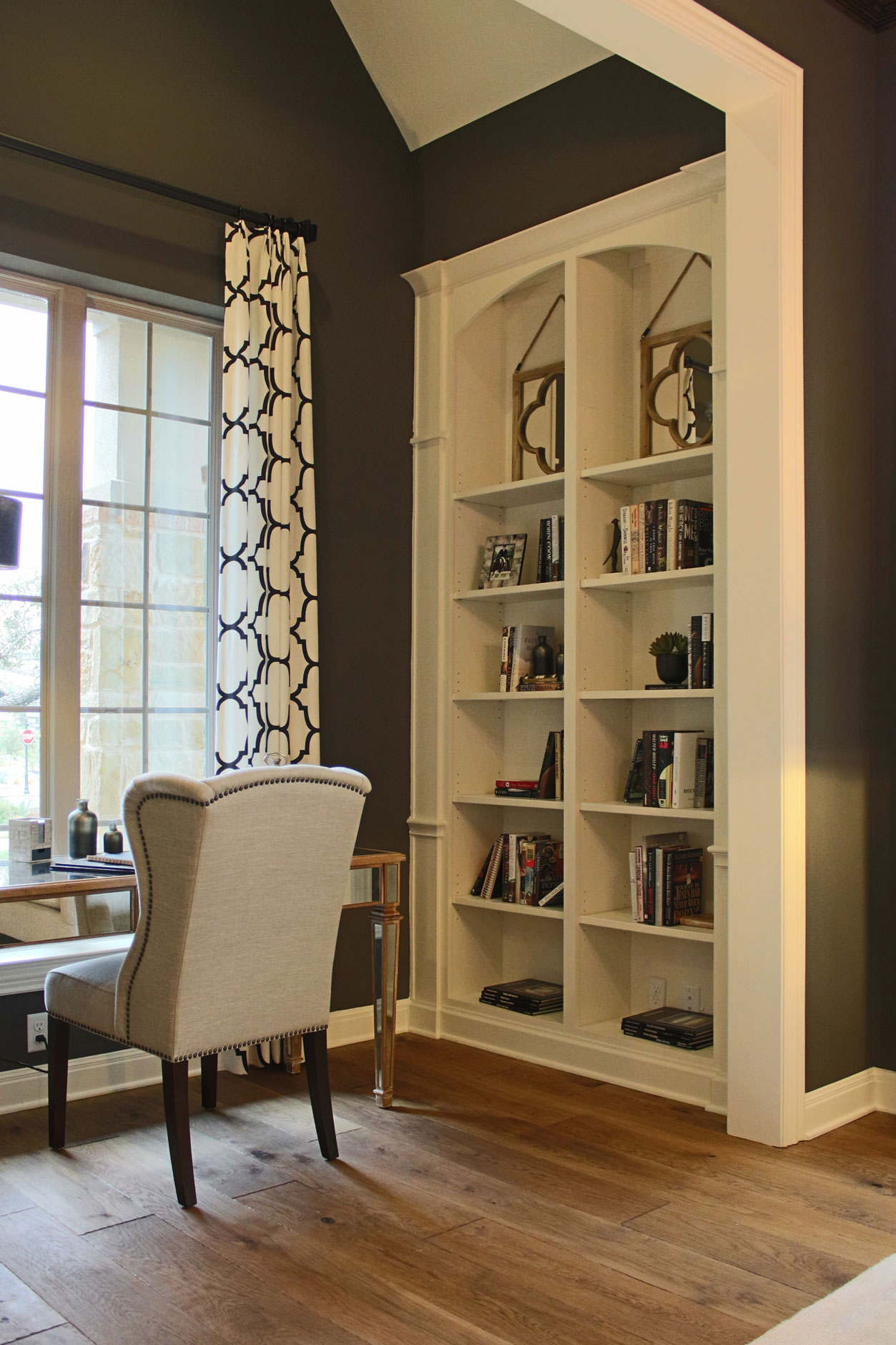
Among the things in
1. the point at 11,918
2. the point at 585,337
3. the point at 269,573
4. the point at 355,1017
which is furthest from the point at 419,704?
the point at 11,918

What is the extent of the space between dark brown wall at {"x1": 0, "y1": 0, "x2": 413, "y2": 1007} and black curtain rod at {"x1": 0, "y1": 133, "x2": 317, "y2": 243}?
5 cm

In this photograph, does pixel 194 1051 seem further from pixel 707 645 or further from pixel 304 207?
pixel 304 207

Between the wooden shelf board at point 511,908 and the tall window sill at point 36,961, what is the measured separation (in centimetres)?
125

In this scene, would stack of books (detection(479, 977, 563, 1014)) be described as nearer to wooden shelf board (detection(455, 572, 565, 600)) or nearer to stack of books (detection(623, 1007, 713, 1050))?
stack of books (detection(623, 1007, 713, 1050))

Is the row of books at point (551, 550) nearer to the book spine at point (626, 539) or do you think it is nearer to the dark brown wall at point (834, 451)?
the book spine at point (626, 539)

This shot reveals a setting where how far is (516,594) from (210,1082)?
1874 mm

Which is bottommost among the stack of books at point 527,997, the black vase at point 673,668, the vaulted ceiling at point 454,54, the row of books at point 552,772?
the stack of books at point 527,997

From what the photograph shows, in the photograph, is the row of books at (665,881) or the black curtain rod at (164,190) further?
the row of books at (665,881)

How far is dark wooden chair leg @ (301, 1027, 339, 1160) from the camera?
9.76 ft

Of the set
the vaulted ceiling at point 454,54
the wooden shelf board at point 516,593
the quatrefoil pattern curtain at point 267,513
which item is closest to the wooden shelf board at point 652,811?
the wooden shelf board at point 516,593

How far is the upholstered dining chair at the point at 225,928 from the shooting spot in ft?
8.59

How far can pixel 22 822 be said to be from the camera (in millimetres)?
3127

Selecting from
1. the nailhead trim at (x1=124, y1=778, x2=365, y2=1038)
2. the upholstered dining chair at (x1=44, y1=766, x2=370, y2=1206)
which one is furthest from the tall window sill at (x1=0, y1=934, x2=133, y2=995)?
the nailhead trim at (x1=124, y1=778, x2=365, y2=1038)

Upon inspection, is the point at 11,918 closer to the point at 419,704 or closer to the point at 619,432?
the point at 419,704
